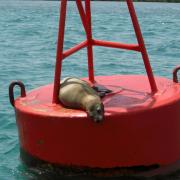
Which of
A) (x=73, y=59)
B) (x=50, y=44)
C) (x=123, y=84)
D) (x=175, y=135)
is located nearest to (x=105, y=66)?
(x=73, y=59)

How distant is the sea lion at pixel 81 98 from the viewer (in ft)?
17.1

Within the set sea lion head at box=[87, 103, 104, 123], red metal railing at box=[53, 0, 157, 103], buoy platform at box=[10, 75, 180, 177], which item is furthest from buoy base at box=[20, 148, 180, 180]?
red metal railing at box=[53, 0, 157, 103]

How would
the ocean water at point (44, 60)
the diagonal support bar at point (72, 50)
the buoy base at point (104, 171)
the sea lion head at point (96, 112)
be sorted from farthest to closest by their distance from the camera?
the ocean water at point (44, 60) < the diagonal support bar at point (72, 50) < the buoy base at point (104, 171) < the sea lion head at point (96, 112)

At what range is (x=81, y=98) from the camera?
5527mm

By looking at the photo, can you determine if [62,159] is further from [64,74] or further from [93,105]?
[64,74]

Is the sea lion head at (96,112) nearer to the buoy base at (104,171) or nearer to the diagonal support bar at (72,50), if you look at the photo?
the buoy base at (104,171)

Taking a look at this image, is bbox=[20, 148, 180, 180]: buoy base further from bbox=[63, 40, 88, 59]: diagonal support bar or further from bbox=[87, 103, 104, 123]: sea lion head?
bbox=[63, 40, 88, 59]: diagonal support bar

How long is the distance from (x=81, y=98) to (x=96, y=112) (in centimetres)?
38

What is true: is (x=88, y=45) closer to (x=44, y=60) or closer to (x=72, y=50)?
(x=72, y=50)

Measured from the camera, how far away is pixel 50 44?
798 inches

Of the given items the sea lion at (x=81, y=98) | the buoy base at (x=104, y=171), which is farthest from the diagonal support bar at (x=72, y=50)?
the buoy base at (x=104, y=171)

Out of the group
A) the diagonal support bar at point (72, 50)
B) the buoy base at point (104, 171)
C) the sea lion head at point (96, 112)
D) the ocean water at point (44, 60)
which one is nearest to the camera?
the sea lion head at point (96, 112)

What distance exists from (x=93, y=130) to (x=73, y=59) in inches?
405

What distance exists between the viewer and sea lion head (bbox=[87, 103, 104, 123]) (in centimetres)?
516
